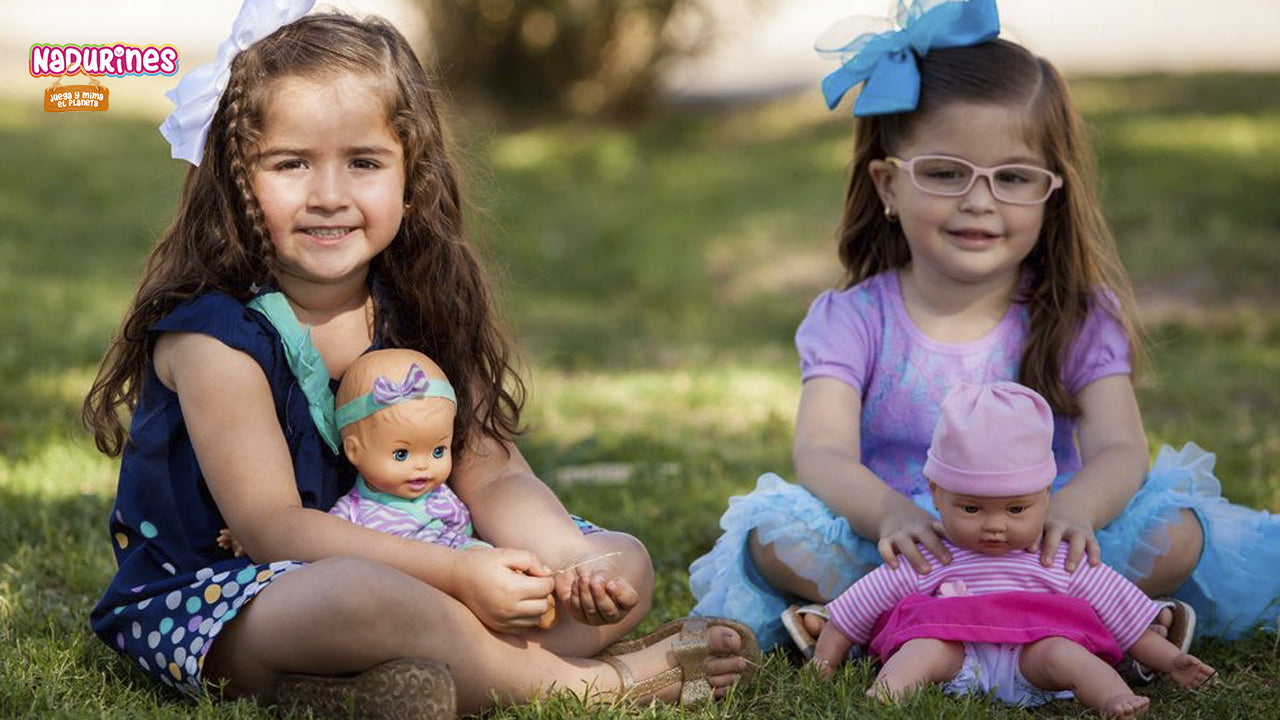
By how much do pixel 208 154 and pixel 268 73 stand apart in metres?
0.21

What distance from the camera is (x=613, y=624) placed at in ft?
10.4

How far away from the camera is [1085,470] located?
349 centimetres

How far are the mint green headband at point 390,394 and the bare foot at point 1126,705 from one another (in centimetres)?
141

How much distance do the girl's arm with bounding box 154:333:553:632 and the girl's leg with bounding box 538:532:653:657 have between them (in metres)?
0.17

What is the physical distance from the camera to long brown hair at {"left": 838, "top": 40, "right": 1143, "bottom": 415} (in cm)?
367

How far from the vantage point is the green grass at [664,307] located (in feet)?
11.0

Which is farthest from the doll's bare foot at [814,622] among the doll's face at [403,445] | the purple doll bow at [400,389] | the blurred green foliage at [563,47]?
the blurred green foliage at [563,47]

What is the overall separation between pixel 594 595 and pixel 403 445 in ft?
1.62

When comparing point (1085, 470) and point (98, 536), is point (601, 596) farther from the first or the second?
point (98, 536)

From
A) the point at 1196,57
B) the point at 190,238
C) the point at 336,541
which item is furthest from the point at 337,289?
the point at 1196,57

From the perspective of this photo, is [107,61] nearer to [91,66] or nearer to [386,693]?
[91,66]

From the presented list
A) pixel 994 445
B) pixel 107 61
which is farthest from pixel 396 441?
pixel 107 61

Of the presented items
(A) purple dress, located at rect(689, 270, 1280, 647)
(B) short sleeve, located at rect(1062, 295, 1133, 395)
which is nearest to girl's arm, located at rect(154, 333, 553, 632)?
(A) purple dress, located at rect(689, 270, 1280, 647)

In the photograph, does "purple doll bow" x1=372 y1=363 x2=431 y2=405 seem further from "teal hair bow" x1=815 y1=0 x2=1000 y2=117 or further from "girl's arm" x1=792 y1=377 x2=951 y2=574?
"teal hair bow" x1=815 y1=0 x2=1000 y2=117
